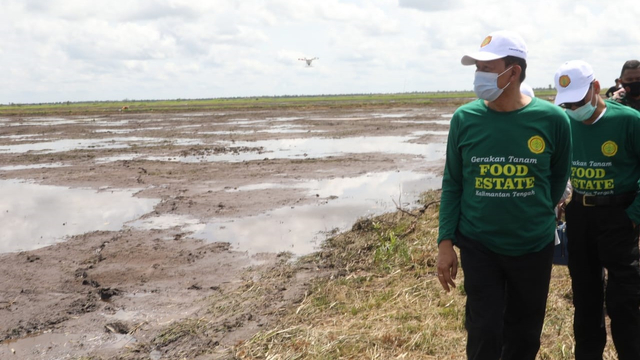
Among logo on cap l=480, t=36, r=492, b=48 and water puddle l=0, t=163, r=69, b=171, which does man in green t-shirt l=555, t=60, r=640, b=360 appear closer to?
logo on cap l=480, t=36, r=492, b=48

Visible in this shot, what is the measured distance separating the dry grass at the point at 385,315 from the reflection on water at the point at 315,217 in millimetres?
1278

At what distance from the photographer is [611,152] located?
3.50m

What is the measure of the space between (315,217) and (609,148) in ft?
24.4

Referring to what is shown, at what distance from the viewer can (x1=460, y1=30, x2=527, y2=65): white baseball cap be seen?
115 inches

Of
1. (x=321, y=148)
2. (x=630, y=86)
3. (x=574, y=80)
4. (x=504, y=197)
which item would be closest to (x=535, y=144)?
(x=504, y=197)

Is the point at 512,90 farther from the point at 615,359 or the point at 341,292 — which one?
the point at 341,292

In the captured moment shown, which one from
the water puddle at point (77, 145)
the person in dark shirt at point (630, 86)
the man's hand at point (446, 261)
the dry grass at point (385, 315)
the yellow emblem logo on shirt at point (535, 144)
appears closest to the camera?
the yellow emblem logo on shirt at point (535, 144)

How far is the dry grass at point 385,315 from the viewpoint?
438 cm

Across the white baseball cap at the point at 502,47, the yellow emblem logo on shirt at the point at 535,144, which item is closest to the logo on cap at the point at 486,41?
the white baseball cap at the point at 502,47

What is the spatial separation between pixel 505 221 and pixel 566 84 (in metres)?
1.11

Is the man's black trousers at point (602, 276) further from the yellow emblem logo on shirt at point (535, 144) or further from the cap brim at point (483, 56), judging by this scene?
the cap brim at point (483, 56)

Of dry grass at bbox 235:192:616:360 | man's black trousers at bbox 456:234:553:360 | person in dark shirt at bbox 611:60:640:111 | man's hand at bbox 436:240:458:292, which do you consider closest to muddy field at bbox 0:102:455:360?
dry grass at bbox 235:192:616:360

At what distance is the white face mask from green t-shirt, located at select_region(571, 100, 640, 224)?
3.10ft

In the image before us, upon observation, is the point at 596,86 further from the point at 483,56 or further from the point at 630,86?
the point at 630,86
